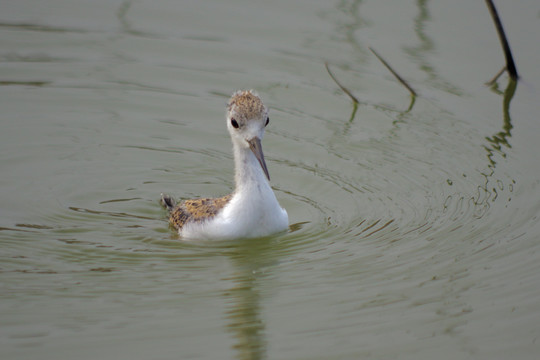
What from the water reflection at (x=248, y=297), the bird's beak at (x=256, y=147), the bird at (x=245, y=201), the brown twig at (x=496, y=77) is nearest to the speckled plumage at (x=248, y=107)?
the bird at (x=245, y=201)

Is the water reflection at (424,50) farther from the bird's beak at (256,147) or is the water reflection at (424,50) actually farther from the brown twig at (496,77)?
the bird's beak at (256,147)

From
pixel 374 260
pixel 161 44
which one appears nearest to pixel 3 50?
pixel 161 44

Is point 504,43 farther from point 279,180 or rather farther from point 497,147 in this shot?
point 279,180

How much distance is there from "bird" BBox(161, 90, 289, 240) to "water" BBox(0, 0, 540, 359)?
0.17 meters

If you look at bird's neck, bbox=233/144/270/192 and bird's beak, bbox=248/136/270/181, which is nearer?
bird's beak, bbox=248/136/270/181

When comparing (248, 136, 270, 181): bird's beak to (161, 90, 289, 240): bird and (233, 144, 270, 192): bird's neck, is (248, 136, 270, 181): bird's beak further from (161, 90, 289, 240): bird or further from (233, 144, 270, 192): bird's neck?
(233, 144, 270, 192): bird's neck

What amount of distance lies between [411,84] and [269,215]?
4.79 metres

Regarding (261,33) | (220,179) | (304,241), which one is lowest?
(304,241)

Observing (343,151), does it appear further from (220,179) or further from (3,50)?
(3,50)

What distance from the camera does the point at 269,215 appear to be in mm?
8281

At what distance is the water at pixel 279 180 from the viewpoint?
656cm

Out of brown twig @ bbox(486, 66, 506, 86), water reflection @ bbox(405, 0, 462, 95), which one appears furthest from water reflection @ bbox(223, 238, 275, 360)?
brown twig @ bbox(486, 66, 506, 86)

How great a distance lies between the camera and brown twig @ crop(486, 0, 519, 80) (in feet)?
39.0

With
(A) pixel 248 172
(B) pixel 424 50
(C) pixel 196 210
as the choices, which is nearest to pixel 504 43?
(B) pixel 424 50
